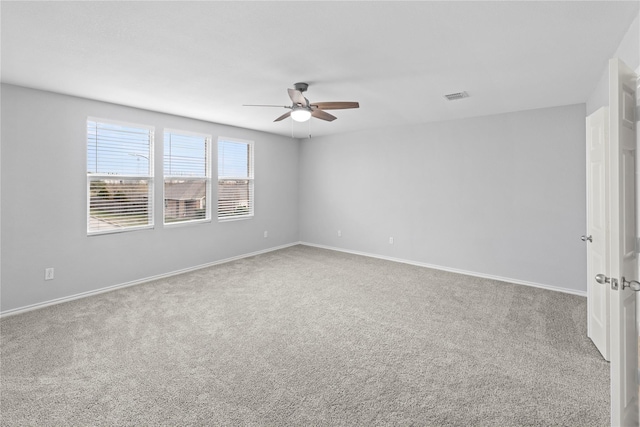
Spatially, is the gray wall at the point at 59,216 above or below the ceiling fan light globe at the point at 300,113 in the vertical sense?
below

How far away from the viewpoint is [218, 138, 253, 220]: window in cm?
554

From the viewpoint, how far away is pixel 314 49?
2.43m

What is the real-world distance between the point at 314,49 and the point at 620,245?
2343 mm

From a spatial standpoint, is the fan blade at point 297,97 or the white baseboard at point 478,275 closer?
the fan blade at point 297,97

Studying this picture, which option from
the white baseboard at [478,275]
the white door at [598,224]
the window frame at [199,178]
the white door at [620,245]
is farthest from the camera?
the window frame at [199,178]

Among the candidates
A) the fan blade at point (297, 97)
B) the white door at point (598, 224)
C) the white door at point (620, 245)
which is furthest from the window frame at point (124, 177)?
the white door at point (598, 224)

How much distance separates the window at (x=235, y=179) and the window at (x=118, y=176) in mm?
1259

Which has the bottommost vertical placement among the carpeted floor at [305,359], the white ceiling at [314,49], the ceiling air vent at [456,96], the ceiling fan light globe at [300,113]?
the carpeted floor at [305,359]

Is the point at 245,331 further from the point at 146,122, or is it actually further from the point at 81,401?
the point at 146,122

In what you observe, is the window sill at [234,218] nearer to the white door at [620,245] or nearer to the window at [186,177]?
the window at [186,177]

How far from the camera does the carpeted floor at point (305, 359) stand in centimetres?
189

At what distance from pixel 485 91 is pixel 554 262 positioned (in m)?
2.57

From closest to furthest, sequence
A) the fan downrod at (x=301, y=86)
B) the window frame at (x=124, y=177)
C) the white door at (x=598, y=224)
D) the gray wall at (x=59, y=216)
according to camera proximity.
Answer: the white door at (x=598, y=224) < the fan downrod at (x=301, y=86) < the gray wall at (x=59, y=216) < the window frame at (x=124, y=177)

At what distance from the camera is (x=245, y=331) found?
9.66 ft
